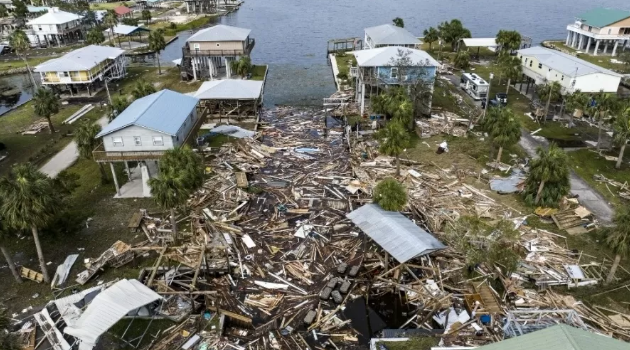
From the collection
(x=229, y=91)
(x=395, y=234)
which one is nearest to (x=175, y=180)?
(x=395, y=234)

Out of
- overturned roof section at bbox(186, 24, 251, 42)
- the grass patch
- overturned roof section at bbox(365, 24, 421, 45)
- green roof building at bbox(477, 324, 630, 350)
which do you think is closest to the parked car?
overturned roof section at bbox(365, 24, 421, 45)

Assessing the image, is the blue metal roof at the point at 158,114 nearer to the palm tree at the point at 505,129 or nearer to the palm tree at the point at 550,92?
the palm tree at the point at 505,129

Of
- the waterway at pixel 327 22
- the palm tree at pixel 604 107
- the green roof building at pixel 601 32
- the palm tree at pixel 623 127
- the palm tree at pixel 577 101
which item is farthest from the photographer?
the green roof building at pixel 601 32

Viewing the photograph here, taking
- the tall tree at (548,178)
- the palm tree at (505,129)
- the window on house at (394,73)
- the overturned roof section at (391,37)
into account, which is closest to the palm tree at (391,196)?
the tall tree at (548,178)

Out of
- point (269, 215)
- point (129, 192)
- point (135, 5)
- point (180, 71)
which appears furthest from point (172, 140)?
point (135, 5)

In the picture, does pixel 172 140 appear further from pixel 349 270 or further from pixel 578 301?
pixel 578 301

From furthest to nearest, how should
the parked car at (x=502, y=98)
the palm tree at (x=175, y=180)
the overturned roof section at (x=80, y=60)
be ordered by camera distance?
the overturned roof section at (x=80, y=60)
the parked car at (x=502, y=98)
the palm tree at (x=175, y=180)
